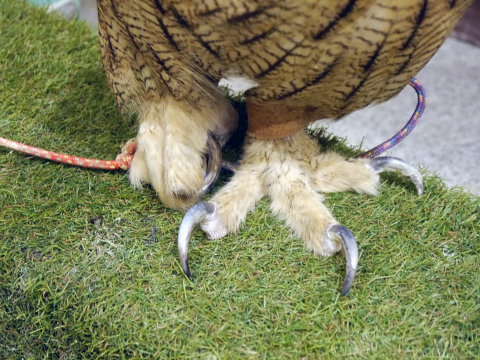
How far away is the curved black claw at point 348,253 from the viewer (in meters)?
1.12

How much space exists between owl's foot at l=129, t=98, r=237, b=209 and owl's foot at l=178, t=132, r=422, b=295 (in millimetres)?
66

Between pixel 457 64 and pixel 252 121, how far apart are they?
7.15 feet

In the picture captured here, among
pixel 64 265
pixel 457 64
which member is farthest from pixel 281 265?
pixel 457 64

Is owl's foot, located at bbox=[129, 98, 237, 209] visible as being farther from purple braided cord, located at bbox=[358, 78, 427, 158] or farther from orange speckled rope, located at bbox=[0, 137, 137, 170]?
purple braided cord, located at bbox=[358, 78, 427, 158]

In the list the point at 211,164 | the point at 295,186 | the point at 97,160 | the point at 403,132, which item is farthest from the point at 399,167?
the point at 97,160

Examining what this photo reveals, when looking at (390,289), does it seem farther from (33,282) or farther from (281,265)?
(33,282)

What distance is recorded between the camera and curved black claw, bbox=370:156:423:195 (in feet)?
4.52

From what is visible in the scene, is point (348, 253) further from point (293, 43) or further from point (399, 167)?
point (293, 43)

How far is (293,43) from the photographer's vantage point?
94cm

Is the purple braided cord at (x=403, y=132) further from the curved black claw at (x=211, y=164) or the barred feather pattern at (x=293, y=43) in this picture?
the curved black claw at (x=211, y=164)

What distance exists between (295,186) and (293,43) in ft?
1.57

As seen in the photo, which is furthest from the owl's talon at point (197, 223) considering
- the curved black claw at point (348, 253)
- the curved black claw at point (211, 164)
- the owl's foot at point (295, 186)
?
the curved black claw at point (348, 253)

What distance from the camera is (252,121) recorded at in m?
1.35

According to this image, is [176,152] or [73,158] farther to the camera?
[73,158]
